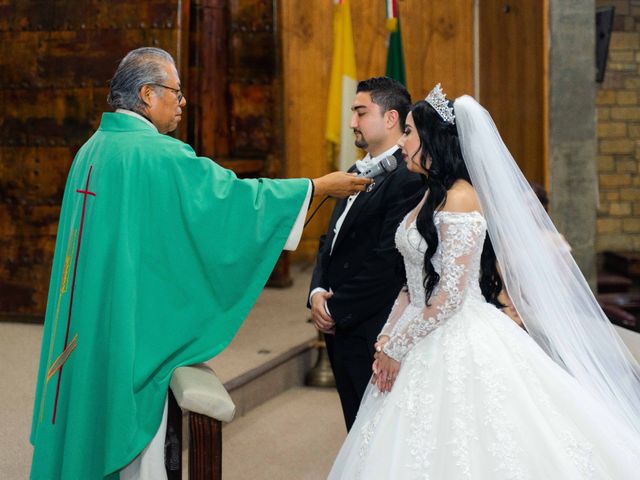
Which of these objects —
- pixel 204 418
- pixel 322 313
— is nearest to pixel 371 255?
pixel 322 313

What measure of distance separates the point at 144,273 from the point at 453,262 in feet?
2.99

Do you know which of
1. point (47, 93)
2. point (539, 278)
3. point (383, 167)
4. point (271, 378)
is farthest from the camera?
point (47, 93)

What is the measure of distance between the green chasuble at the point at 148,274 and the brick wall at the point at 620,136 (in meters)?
7.07

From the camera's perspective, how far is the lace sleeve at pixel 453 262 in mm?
2660

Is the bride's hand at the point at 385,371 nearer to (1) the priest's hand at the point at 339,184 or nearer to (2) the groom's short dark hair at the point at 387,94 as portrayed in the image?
(1) the priest's hand at the point at 339,184

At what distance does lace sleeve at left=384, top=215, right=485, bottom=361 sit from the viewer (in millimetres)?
2660

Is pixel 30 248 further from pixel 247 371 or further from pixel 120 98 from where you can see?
pixel 120 98

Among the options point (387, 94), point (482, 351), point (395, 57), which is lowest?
point (482, 351)

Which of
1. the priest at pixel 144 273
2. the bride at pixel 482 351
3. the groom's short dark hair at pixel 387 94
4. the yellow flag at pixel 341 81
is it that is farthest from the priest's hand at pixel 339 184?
the yellow flag at pixel 341 81

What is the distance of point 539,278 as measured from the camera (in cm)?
296

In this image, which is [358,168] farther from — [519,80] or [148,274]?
[519,80]

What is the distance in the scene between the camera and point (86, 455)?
9.21 ft

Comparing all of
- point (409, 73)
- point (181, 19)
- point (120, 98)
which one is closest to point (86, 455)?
point (120, 98)

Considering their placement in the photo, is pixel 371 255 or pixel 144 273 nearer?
pixel 144 273
